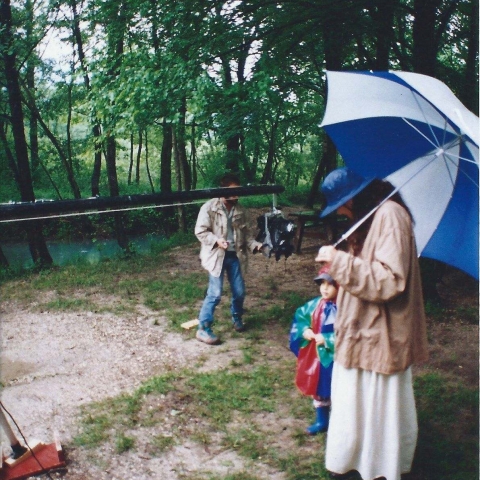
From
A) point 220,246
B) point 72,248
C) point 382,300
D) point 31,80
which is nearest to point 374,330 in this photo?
point 382,300

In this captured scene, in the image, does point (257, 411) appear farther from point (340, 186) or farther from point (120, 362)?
point (340, 186)

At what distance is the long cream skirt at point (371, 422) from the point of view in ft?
8.57

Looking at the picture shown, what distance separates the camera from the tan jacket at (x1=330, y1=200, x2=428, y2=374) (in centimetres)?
234

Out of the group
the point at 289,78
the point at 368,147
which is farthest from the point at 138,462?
the point at 289,78

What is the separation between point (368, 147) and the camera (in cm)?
318

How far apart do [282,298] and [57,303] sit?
3.61 meters

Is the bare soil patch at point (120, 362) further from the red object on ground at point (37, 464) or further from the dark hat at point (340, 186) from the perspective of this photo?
the dark hat at point (340, 186)

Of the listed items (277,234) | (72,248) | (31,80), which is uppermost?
(31,80)

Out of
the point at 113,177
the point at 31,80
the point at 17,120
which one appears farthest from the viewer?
the point at 31,80

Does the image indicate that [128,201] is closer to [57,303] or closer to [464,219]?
[464,219]

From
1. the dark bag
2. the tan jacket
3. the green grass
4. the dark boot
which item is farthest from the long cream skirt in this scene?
the dark bag

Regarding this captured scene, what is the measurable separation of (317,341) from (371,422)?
2.57 ft

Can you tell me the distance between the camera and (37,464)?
3391mm

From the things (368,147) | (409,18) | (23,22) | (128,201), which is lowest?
(128,201)
